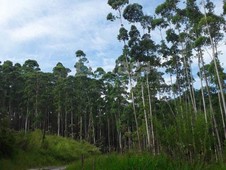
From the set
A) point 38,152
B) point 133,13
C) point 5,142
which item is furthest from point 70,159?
point 133,13

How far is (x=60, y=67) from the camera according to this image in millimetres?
55031

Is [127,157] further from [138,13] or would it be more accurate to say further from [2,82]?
[2,82]

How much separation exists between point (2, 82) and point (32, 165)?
94.9ft

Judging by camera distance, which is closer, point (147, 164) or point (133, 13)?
point (147, 164)

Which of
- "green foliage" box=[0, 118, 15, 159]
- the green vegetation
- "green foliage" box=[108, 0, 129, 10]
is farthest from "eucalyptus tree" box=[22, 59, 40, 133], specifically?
"green foliage" box=[0, 118, 15, 159]

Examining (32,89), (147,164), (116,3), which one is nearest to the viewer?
(147,164)

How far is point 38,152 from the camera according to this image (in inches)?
992

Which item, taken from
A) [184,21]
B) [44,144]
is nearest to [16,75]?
[44,144]

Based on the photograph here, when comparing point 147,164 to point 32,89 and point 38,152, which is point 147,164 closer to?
point 38,152

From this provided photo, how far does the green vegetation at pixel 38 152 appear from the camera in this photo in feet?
66.3

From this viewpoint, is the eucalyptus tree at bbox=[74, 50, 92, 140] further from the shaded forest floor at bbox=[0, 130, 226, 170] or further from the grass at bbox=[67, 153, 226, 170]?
the grass at bbox=[67, 153, 226, 170]

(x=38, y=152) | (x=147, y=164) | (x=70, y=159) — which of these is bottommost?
(x=70, y=159)

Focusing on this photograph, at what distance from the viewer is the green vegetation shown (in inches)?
795

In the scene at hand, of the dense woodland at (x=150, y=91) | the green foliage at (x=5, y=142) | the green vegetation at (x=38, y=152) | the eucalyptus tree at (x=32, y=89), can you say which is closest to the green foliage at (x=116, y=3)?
the dense woodland at (x=150, y=91)
